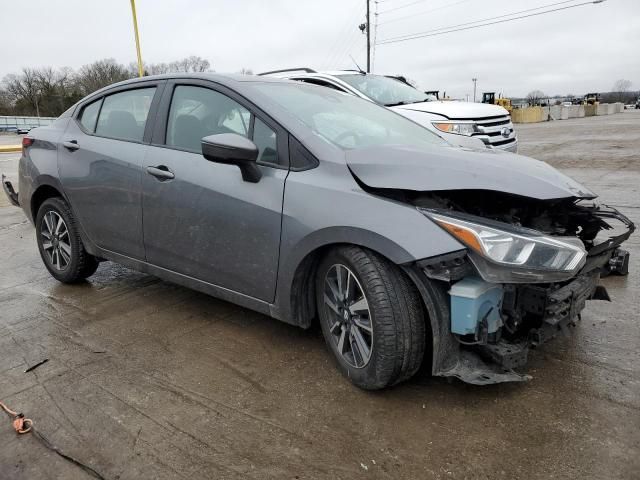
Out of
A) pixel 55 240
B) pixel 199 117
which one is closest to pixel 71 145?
pixel 55 240

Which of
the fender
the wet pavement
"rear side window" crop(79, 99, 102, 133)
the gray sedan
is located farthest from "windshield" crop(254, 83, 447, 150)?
"rear side window" crop(79, 99, 102, 133)

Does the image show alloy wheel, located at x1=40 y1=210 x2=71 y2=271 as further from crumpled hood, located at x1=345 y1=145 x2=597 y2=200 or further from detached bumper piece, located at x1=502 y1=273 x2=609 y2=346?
detached bumper piece, located at x1=502 y1=273 x2=609 y2=346

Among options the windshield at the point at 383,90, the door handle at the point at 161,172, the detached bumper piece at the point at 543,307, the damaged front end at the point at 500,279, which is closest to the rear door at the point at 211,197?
the door handle at the point at 161,172

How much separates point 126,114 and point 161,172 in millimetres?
797

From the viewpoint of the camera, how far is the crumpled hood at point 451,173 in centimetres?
245

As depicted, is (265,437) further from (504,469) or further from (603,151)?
(603,151)

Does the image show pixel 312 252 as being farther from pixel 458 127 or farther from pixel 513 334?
pixel 458 127

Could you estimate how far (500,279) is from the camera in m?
2.26

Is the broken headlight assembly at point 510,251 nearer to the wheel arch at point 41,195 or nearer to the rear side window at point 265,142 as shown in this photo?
the rear side window at point 265,142

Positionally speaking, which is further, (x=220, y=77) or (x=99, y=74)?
(x=99, y=74)

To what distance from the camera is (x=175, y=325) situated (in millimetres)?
3588

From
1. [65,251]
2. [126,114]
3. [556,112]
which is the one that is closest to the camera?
[126,114]

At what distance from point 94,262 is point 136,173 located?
4.17ft

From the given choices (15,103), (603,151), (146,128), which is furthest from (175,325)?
(15,103)
